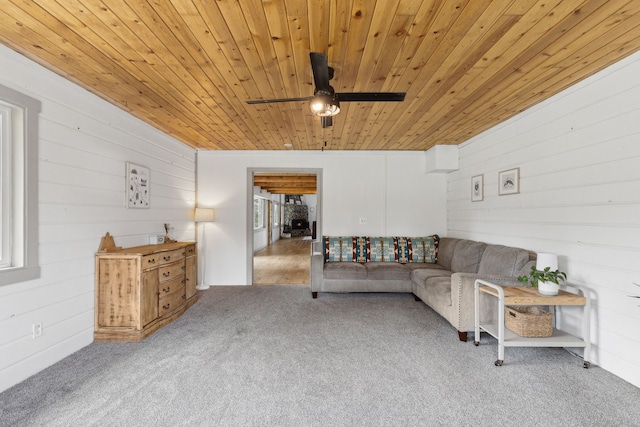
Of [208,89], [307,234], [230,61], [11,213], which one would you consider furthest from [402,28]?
[307,234]

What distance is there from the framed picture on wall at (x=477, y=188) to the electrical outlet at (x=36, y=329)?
16.6 ft

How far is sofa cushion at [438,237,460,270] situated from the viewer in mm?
4159

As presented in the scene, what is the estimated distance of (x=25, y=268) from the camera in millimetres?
2061

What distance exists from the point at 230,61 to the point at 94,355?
2814 millimetres

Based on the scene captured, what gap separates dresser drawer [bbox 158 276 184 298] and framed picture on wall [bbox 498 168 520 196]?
427cm

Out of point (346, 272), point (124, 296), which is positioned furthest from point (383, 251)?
point (124, 296)

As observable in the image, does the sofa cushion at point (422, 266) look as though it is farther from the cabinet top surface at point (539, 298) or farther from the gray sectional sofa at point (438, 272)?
the cabinet top surface at point (539, 298)

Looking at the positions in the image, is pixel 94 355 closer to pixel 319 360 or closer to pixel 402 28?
pixel 319 360

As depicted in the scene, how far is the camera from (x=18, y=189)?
6.83 feet

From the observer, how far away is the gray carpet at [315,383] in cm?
172

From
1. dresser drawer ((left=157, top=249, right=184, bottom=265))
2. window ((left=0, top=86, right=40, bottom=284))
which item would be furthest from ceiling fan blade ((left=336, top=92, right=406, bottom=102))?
dresser drawer ((left=157, top=249, right=184, bottom=265))

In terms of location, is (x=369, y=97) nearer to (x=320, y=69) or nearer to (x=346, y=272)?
(x=320, y=69)

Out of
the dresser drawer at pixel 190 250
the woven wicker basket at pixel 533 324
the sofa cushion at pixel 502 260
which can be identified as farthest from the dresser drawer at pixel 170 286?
the sofa cushion at pixel 502 260

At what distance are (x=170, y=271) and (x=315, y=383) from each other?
2226mm
